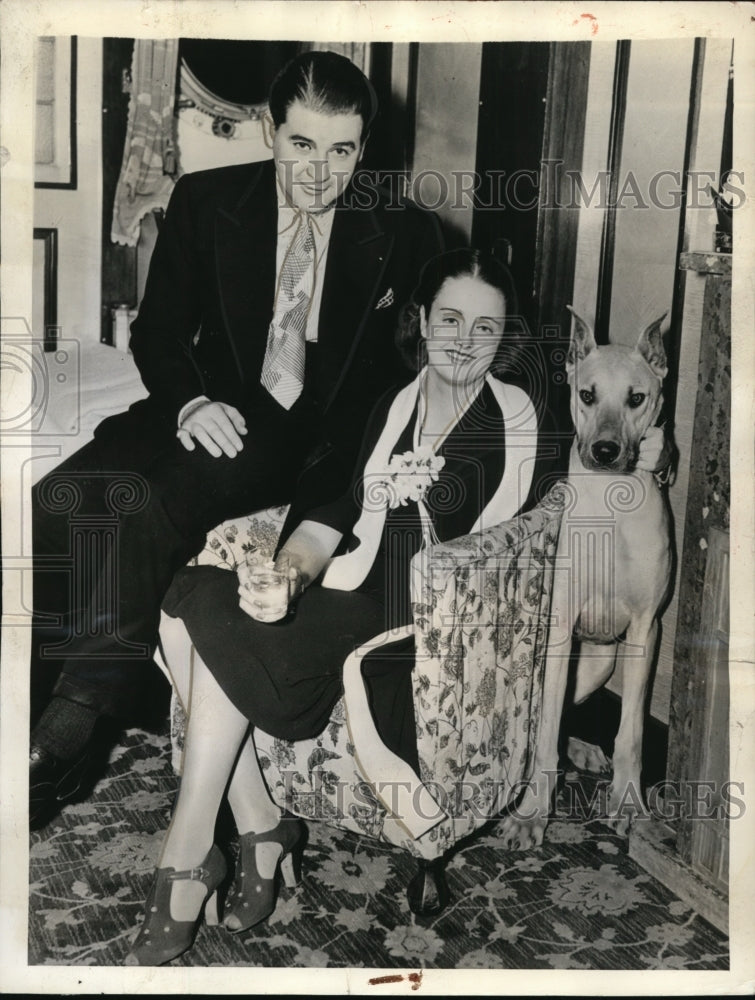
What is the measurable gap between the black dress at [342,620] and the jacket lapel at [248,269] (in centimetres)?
30

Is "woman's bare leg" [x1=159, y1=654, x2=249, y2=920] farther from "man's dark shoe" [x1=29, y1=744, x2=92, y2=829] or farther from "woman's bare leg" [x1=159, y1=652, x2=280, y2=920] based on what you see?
"man's dark shoe" [x1=29, y1=744, x2=92, y2=829]

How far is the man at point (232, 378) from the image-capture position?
8.60 feet

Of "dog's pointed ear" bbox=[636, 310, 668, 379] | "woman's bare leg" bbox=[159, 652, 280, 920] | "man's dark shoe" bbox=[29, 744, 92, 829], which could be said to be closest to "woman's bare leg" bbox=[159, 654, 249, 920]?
"woman's bare leg" bbox=[159, 652, 280, 920]

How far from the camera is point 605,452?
269cm

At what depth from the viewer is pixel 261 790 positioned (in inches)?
106

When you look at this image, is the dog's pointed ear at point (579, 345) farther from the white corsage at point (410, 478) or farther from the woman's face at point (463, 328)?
the white corsage at point (410, 478)

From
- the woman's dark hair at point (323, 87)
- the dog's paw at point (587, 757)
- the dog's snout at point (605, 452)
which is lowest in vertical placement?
the dog's paw at point (587, 757)

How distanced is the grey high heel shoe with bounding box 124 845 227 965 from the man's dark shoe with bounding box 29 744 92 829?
32 cm

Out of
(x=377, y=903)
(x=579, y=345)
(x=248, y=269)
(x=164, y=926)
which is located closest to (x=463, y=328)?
(x=579, y=345)

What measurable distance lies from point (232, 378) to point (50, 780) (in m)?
0.96

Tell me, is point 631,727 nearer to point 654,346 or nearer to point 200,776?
point 654,346

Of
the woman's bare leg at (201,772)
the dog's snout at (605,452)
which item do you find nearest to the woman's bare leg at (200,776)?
the woman's bare leg at (201,772)

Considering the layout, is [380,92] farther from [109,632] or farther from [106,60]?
[109,632]

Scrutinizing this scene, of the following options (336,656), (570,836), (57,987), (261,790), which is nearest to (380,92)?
(336,656)
